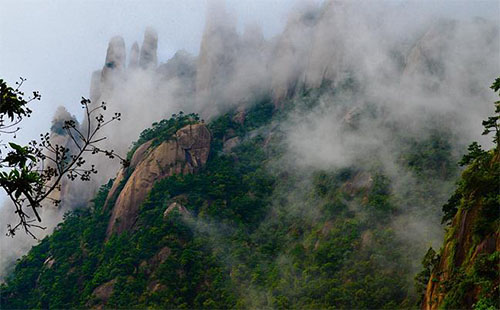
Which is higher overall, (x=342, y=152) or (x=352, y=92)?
(x=352, y=92)

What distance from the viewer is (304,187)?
6025cm

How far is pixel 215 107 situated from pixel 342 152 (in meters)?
34.7

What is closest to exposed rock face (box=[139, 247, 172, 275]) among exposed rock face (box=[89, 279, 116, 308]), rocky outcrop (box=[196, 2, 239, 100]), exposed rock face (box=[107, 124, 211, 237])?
exposed rock face (box=[89, 279, 116, 308])

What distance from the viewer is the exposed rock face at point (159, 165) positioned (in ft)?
197

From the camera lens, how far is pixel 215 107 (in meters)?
89.2

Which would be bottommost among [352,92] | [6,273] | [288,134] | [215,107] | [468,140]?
[6,273]

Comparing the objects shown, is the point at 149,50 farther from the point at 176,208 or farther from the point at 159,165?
the point at 176,208

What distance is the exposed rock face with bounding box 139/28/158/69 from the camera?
10188 cm

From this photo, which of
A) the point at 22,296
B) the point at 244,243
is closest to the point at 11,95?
the point at 244,243

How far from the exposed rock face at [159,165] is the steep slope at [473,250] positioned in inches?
1698

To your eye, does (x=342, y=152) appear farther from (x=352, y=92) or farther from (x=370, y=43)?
(x=370, y=43)

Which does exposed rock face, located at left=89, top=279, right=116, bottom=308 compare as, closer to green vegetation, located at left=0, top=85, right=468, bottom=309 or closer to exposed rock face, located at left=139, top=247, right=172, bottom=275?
green vegetation, located at left=0, top=85, right=468, bottom=309

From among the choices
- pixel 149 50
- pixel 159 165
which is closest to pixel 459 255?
pixel 159 165

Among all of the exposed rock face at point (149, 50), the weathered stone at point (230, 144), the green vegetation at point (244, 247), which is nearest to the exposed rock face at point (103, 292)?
the green vegetation at point (244, 247)
